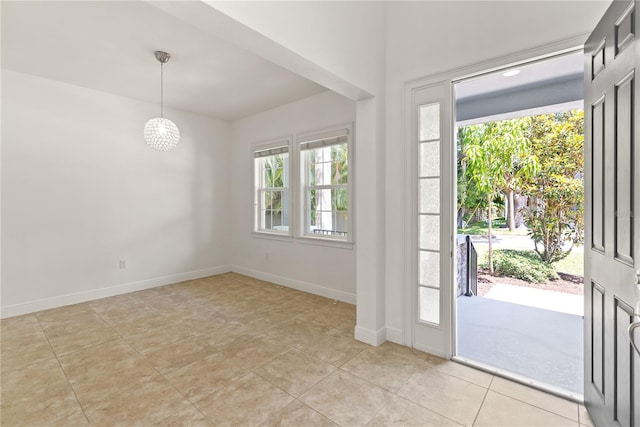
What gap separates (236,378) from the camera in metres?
2.20

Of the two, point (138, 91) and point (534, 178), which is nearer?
point (138, 91)

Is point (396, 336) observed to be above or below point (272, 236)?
below

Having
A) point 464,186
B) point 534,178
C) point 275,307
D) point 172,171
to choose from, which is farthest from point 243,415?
point 534,178

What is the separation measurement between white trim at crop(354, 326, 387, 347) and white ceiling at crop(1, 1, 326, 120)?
9.41ft

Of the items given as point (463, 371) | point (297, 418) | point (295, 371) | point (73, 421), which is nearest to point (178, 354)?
point (73, 421)

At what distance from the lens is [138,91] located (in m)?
4.05

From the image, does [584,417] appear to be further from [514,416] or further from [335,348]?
[335,348]

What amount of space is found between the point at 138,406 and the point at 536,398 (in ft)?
8.47

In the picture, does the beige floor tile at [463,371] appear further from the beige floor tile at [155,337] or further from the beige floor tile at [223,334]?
the beige floor tile at [155,337]

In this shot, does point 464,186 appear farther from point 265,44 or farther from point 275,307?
point 265,44

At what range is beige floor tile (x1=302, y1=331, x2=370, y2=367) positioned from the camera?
8.07 ft

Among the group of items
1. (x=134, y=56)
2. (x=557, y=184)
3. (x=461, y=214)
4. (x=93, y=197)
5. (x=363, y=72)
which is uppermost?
(x=134, y=56)

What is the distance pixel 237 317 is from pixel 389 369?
1.84 meters

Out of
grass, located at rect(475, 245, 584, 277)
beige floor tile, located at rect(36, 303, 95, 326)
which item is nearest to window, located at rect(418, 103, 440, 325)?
beige floor tile, located at rect(36, 303, 95, 326)
